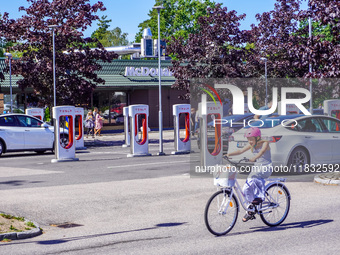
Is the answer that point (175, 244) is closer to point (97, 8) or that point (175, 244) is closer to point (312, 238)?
point (312, 238)

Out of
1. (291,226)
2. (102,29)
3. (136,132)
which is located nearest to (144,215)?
(291,226)

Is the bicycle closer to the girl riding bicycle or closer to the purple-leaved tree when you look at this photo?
the girl riding bicycle

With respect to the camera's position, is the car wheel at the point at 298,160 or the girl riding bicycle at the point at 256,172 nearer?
the girl riding bicycle at the point at 256,172

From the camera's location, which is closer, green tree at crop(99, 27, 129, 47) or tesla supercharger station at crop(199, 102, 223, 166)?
tesla supercharger station at crop(199, 102, 223, 166)

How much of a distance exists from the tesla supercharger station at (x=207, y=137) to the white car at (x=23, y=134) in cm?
907

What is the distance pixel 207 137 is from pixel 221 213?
856 cm

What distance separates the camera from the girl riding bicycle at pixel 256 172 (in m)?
8.60

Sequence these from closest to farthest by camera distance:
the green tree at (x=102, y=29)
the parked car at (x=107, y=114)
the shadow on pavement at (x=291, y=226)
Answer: the shadow on pavement at (x=291, y=226)
the parked car at (x=107, y=114)
the green tree at (x=102, y=29)

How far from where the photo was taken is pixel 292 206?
1055 centimetres

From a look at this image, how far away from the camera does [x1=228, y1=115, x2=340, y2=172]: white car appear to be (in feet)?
48.5

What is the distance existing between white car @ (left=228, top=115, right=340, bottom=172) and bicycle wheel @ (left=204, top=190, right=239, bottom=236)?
6.22 meters

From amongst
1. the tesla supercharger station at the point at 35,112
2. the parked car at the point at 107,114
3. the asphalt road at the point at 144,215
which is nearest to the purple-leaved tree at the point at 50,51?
the tesla supercharger station at the point at 35,112

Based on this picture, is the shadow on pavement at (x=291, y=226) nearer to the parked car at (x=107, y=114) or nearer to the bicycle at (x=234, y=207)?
the bicycle at (x=234, y=207)

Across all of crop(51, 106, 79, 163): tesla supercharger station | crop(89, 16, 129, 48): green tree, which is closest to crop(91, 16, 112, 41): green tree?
crop(89, 16, 129, 48): green tree
